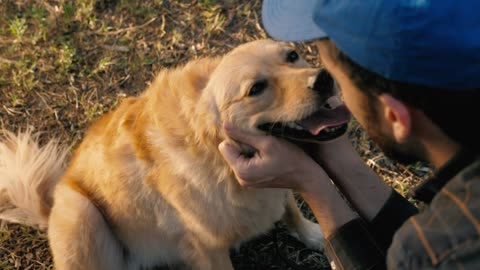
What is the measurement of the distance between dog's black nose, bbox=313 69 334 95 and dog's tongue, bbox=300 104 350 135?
8 centimetres

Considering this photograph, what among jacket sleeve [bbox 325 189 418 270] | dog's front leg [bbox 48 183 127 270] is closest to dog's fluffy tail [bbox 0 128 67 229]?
dog's front leg [bbox 48 183 127 270]

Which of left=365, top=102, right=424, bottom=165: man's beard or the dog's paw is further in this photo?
the dog's paw

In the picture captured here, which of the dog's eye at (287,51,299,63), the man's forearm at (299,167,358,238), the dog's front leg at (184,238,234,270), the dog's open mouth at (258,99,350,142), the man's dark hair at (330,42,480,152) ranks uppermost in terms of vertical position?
the man's dark hair at (330,42,480,152)

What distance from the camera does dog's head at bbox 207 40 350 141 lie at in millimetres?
1770

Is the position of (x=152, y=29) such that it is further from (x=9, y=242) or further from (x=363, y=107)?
(x=363, y=107)

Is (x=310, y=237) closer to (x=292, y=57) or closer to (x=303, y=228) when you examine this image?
(x=303, y=228)

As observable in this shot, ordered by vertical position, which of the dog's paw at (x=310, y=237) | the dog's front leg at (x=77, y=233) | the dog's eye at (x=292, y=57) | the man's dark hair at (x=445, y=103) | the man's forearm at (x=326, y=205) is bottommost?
the dog's paw at (x=310, y=237)

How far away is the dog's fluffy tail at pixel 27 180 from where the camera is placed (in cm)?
262

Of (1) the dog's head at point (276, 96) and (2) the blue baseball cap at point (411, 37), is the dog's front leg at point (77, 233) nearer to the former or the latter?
(1) the dog's head at point (276, 96)

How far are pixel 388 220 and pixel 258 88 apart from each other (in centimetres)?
71

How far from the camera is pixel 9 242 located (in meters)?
2.83

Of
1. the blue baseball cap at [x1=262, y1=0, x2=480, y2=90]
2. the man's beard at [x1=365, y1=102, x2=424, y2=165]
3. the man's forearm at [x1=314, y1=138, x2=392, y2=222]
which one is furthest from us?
the man's forearm at [x1=314, y1=138, x2=392, y2=222]

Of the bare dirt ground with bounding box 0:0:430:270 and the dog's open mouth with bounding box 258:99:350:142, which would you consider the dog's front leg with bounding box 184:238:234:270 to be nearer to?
the dog's open mouth with bounding box 258:99:350:142

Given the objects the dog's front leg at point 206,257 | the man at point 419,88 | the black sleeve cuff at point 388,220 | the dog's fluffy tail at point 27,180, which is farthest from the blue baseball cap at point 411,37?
the dog's fluffy tail at point 27,180
